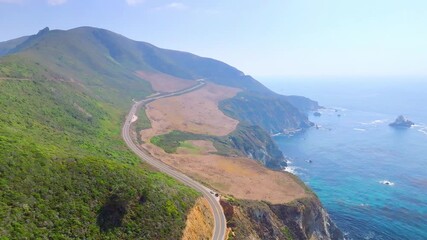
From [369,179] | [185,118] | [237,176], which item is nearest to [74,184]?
[237,176]

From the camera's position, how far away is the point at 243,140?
492ft

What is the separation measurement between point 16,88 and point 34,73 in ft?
89.5

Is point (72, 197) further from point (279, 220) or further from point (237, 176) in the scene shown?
point (237, 176)

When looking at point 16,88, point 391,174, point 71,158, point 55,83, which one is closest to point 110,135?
point 16,88

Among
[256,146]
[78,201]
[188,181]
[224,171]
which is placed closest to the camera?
[78,201]

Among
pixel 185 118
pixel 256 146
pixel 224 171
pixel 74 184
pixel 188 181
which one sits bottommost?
pixel 256 146

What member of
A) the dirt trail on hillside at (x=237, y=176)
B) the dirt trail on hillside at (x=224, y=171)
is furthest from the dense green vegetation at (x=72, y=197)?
the dirt trail on hillside at (x=224, y=171)

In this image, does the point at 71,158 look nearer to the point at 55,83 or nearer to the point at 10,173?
the point at 10,173

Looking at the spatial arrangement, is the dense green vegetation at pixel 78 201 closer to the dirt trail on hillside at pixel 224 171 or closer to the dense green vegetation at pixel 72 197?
the dense green vegetation at pixel 72 197

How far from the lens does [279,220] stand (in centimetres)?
→ 7225

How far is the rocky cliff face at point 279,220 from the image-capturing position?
6219cm

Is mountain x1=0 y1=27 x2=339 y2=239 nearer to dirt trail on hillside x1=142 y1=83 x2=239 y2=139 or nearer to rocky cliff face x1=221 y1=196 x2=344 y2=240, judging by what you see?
rocky cliff face x1=221 y1=196 x2=344 y2=240

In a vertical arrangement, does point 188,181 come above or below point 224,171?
above

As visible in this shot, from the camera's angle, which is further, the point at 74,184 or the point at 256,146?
the point at 256,146
